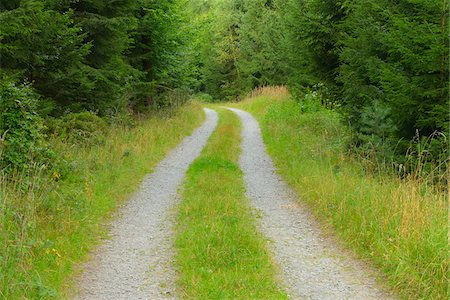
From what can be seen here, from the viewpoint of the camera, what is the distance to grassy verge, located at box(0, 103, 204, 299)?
4523 millimetres

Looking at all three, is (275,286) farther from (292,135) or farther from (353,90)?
(292,135)

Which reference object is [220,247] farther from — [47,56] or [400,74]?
[47,56]

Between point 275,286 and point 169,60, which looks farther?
point 169,60

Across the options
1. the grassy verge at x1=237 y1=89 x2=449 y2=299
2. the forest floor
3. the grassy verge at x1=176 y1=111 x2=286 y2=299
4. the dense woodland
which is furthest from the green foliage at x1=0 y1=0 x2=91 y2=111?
the grassy verge at x1=237 y1=89 x2=449 y2=299

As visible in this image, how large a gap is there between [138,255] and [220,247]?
→ 1155mm

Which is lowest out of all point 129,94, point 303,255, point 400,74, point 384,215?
point 303,255

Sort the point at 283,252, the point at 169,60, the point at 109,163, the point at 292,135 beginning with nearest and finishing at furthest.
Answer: the point at 283,252 < the point at 109,163 < the point at 292,135 < the point at 169,60

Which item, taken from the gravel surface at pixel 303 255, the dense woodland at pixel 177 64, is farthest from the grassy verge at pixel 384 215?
the dense woodland at pixel 177 64

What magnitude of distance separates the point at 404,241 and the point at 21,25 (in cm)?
788

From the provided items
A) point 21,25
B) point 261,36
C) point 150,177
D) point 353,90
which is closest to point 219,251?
point 150,177

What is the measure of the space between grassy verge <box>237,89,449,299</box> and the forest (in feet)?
1.29

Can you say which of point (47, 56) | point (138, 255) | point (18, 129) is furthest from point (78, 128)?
point (138, 255)

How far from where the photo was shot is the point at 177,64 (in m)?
22.5

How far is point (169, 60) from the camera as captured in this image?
21.4m
